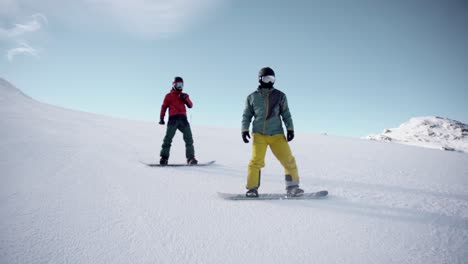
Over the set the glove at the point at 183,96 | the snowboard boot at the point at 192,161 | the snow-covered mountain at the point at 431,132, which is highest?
the snow-covered mountain at the point at 431,132

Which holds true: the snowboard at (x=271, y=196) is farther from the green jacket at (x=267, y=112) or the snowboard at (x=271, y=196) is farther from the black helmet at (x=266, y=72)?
the black helmet at (x=266, y=72)

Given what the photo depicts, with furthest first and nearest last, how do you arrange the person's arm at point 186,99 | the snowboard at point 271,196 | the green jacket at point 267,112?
1. the person's arm at point 186,99
2. the green jacket at point 267,112
3. the snowboard at point 271,196

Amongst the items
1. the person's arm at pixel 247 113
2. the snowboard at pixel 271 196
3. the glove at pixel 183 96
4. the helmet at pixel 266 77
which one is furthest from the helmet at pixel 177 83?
the snowboard at pixel 271 196

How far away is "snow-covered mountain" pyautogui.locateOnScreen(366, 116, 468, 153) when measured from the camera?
70.9m

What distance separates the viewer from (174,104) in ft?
17.1

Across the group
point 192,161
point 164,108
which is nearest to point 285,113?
point 192,161

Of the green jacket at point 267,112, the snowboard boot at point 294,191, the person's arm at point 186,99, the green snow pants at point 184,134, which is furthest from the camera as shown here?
the person's arm at point 186,99

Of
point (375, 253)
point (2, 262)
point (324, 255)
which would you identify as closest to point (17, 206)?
point (2, 262)

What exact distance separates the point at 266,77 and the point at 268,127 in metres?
0.75

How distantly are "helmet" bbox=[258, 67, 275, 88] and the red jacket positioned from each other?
2446 millimetres

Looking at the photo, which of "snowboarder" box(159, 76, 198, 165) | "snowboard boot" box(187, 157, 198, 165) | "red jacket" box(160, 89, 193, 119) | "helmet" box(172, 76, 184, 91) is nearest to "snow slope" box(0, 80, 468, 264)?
"snowboard boot" box(187, 157, 198, 165)

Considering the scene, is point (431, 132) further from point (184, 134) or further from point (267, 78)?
point (267, 78)

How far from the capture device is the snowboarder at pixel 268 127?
10.00 ft

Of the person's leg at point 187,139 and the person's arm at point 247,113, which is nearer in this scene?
the person's arm at point 247,113
